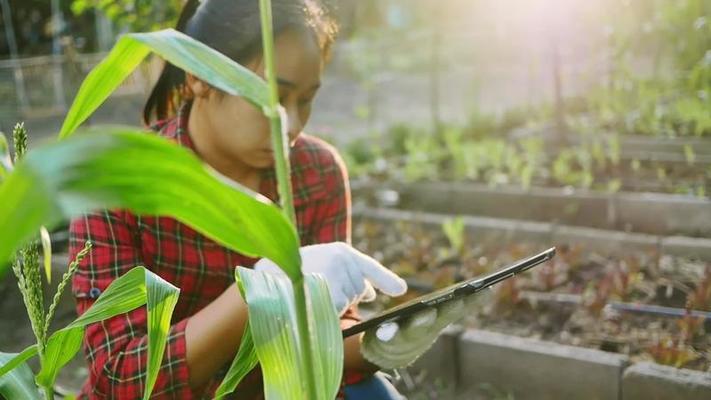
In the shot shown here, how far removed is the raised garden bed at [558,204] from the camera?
301 cm

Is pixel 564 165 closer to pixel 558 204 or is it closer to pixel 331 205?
pixel 558 204

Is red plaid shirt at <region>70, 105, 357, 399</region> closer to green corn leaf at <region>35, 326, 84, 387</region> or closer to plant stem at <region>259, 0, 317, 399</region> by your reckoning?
green corn leaf at <region>35, 326, 84, 387</region>

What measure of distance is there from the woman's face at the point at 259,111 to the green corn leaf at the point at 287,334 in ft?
2.03

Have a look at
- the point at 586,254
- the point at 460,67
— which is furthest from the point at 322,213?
the point at 460,67

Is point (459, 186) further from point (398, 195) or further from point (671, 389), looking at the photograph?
point (671, 389)

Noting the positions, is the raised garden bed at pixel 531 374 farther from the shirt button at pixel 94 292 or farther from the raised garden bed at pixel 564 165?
the raised garden bed at pixel 564 165

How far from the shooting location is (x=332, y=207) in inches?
61.0

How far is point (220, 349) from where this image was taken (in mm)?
1079

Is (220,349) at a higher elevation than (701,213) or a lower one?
higher

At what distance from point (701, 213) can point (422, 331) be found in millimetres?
2310

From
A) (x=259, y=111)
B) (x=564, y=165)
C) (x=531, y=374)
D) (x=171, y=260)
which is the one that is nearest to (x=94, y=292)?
(x=171, y=260)

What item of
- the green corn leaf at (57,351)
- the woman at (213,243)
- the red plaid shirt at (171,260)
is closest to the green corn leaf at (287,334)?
the green corn leaf at (57,351)

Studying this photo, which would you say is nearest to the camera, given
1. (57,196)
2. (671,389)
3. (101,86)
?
(57,196)

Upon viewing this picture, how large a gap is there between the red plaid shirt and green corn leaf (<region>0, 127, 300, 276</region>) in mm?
690
